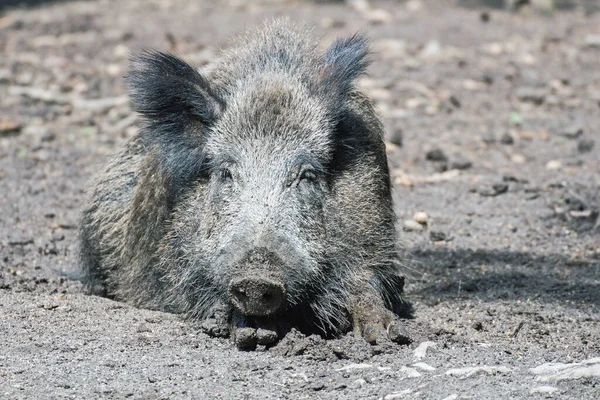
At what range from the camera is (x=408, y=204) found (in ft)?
27.9

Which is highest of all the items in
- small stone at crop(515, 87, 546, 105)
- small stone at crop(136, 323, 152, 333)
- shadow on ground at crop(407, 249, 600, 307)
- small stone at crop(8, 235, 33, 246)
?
small stone at crop(515, 87, 546, 105)

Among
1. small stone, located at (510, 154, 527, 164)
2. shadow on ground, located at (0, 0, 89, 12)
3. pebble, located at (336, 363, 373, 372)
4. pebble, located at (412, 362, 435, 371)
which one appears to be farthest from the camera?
shadow on ground, located at (0, 0, 89, 12)

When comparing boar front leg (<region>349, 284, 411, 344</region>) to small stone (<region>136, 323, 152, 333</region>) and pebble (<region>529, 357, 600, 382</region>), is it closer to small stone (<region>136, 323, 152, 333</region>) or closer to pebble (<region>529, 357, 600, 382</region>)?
pebble (<region>529, 357, 600, 382</region>)

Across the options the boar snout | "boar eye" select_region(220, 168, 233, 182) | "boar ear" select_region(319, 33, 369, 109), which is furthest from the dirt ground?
"boar ear" select_region(319, 33, 369, 109)

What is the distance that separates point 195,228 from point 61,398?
166cm

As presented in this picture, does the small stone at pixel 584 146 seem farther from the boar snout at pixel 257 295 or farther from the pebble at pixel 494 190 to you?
the boar snout at pixel 257 295

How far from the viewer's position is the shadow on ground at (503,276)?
20.6 feet

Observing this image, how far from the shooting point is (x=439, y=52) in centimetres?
1323

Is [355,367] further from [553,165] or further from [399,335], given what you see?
[553,165]

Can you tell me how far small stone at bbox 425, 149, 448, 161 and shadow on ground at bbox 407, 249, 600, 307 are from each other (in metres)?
2.37

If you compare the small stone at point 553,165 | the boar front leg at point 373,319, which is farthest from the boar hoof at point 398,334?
the small stone at point 553,165

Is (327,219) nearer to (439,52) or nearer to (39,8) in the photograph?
(439,52)

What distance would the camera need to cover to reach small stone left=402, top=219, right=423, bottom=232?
7863 millimetres

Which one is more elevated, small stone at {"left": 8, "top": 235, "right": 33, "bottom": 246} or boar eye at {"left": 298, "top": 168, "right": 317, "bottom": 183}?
boar eye at {"left": 298, "top": 168, "right": 317, "bottom": 183}
